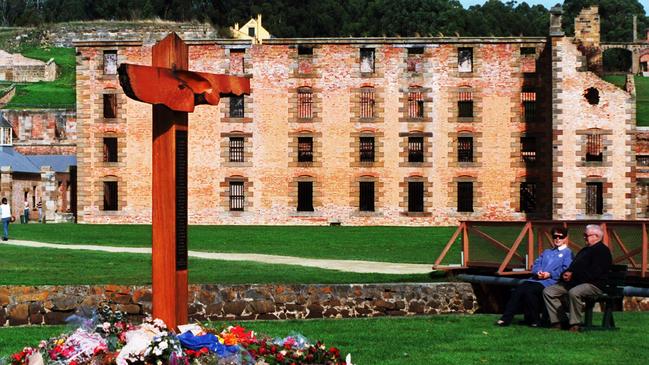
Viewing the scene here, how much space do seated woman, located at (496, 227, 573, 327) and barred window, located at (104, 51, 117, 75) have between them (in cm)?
4432

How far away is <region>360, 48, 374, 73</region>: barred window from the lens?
5819 centimetres

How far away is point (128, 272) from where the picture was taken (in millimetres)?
24359

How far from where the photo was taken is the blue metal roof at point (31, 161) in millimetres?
69250

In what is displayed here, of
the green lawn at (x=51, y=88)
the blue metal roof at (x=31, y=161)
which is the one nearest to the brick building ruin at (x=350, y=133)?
the blue metal roof at (x=31, y=161)

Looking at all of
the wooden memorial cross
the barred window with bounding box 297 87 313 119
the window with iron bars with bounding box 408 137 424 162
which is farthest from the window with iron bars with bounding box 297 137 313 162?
the wooden memorial cross

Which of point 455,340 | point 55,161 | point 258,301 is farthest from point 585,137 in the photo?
point 455,340

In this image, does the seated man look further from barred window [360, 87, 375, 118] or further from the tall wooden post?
barred window [360, 87, 375, 118]

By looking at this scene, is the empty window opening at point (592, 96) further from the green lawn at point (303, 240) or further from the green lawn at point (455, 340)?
the green lawn at point (455, 340)

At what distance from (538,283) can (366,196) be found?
42.0 metres

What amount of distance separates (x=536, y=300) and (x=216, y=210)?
42.6m

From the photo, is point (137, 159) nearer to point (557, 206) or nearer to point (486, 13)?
point (557, 206)

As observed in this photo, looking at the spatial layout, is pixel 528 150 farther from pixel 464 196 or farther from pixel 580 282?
pixel 580 282

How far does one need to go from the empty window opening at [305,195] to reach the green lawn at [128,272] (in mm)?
27264

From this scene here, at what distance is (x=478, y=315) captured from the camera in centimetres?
1888
